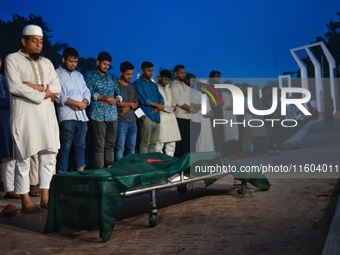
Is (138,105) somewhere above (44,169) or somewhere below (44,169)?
above

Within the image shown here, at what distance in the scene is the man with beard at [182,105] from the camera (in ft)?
37.4

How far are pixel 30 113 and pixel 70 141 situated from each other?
156cm

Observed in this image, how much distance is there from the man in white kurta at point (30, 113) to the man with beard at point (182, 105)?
4.63 metres

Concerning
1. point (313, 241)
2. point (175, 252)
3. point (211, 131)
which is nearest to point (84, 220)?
point (175, 252)

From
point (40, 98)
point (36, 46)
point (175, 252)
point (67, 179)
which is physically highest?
point (36, 46)

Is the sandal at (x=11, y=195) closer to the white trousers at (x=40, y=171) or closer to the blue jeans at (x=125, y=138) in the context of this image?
the white trousers at (x=40, y=171)

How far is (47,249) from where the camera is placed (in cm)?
502

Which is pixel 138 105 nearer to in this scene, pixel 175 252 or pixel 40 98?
pixel 40 98

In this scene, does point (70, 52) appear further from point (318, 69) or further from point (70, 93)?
point (318, 69)

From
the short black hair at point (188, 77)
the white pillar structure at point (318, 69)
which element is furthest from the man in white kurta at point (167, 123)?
the white pillar structure at point (318, 69)

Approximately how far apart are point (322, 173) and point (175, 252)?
630cm

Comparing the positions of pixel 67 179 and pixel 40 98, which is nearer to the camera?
pixel 67 179

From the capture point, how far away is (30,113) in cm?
678

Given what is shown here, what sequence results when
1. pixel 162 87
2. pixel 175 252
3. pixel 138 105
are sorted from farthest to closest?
1. pixel 162 87
2. pixel 138 105
3. pixel 175 252
